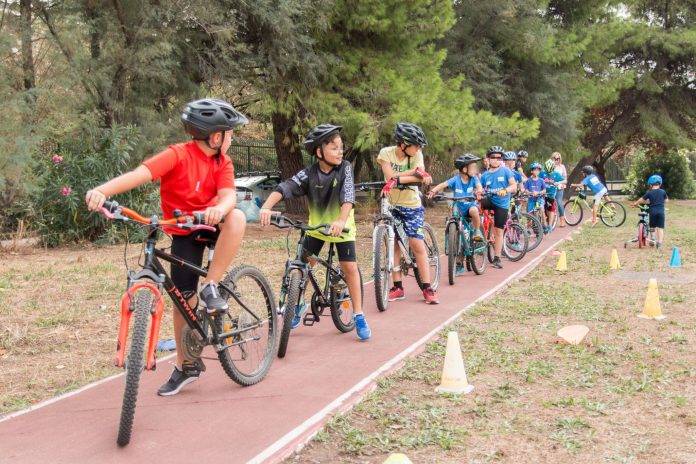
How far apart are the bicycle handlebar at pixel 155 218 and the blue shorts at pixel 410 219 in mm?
3885

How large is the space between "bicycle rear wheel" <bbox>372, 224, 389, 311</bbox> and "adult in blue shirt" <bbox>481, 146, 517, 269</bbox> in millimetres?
3913

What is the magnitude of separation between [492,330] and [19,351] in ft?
14.3

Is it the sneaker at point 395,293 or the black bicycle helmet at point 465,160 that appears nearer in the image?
the sneaker at point 395,293

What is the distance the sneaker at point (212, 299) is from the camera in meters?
4.91

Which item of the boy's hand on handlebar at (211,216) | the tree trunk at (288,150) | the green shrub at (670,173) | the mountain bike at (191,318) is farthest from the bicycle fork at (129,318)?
the green shrub at (670,173)

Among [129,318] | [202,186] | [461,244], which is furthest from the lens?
[461,244]

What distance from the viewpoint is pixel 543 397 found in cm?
525

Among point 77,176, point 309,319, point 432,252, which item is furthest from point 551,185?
point 309,319

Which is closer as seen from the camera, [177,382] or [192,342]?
[192,342]

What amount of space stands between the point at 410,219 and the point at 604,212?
13.2m

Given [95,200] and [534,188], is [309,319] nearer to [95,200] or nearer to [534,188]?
[95,200]

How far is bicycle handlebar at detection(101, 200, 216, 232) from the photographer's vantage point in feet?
13.8

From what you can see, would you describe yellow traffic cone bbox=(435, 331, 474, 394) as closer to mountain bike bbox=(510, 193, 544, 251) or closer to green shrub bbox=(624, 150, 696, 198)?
mountain bike bbox=(510, 193, 544, 251)

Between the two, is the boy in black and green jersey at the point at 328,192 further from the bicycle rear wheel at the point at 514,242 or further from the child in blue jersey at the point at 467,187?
the bicycle rear wheel at the point at 514,242
